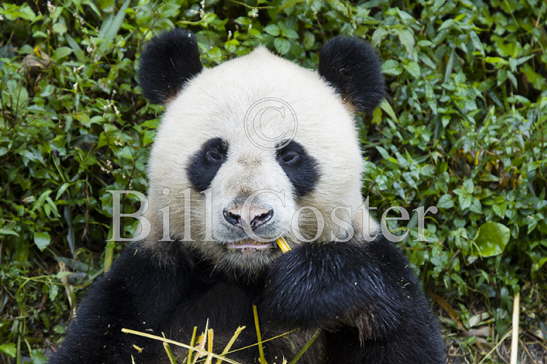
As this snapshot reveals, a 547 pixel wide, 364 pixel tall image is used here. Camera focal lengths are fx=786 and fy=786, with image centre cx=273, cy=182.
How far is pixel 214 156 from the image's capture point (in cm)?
362

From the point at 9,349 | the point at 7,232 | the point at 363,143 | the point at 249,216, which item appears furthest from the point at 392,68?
the point at 9,349

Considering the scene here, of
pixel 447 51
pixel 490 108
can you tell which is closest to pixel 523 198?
pixel 490 108

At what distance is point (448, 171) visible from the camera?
538cm

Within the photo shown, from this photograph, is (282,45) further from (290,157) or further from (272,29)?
(290,157)

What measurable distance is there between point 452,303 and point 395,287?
199 centimetres

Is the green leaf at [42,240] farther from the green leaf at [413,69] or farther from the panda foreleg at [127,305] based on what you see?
the green leaf at [413,69]

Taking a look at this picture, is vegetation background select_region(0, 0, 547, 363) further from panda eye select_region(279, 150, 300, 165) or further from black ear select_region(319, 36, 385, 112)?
panda eye select_region(279, 150, 300, 165)

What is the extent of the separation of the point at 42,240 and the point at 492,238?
2.88m

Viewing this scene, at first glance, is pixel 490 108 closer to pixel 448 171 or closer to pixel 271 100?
pixel 448 171

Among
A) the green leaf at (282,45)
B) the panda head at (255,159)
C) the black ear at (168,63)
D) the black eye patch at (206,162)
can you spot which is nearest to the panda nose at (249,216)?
the panda head at (255,159)

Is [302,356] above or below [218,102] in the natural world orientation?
below

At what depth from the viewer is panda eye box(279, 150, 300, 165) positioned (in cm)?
361

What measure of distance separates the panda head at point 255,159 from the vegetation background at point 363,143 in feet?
3.80

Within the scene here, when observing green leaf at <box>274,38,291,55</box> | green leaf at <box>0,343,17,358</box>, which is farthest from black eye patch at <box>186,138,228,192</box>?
green leaf at <box>0,343,17,358</box>
